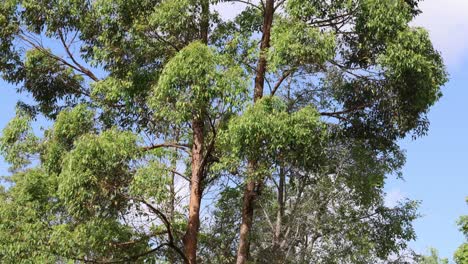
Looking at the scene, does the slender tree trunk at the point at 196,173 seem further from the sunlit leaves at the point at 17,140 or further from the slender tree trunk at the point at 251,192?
the sunlit leaves at the point at 17,140

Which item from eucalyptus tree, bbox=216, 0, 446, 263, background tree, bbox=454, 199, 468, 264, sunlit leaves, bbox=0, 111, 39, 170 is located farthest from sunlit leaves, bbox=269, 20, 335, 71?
background tree, bbox=454, 199, 468, 264

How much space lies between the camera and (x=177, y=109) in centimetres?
1141

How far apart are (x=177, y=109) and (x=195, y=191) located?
8.08 ft

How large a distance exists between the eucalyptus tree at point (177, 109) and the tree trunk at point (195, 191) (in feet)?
0.08

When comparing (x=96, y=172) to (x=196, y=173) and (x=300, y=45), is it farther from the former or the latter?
Result: (x=300, y=45)

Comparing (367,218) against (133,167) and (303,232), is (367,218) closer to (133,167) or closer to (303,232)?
(303,232)

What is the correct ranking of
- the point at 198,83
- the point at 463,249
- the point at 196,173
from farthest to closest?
the point at 463,249 < the point at 196,173 < the point at 198,83

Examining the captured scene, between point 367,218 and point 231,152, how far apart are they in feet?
15.8

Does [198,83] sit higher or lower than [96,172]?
higher

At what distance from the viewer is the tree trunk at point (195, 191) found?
12812 mm

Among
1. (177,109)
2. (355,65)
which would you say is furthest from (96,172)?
(355,65)

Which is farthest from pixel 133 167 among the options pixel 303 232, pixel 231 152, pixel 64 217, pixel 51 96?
pixel 303 232

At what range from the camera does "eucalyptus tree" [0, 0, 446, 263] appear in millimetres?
11273

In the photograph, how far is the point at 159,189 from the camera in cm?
1129
